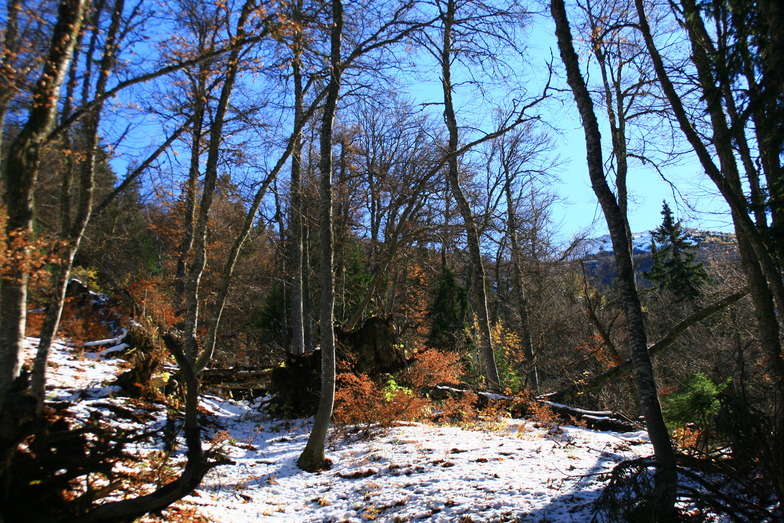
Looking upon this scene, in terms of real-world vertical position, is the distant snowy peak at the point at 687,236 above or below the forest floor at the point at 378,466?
above

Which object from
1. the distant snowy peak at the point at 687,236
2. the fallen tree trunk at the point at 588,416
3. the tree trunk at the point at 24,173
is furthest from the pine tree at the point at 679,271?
the tree trunk at the point at 24,173

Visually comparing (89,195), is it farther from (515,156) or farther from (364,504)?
(515,156)

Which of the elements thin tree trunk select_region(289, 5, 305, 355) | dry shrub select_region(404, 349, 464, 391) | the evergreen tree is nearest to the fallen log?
dry shrub select_region(404, 349, 464, 391)

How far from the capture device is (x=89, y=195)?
A: 6559mm

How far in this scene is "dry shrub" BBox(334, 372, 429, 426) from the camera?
795 cm

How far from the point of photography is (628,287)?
405 centimetres

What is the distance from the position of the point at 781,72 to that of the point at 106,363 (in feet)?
36.5

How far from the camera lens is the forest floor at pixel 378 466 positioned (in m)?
4.29

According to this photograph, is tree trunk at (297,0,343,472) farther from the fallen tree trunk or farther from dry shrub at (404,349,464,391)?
Result: the fallen tree trunk

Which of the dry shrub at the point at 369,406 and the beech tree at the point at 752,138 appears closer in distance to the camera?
the beech tree at the point at 752,138

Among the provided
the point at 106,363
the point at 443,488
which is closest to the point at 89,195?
the point at 106,363

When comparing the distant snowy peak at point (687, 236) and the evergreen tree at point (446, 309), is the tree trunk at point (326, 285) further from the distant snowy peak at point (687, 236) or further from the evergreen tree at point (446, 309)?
the evergreen tree at point (446, 309)

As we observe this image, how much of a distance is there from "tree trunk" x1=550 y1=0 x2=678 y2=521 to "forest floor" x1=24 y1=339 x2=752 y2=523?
1.43 ft

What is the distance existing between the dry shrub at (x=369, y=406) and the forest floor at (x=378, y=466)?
20cm
